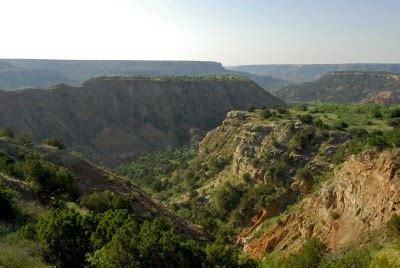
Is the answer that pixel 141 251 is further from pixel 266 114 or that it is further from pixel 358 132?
pixel 266 114

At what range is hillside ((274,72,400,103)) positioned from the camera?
140250 millimetres

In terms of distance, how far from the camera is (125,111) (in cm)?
9544

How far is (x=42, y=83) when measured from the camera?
518 feet

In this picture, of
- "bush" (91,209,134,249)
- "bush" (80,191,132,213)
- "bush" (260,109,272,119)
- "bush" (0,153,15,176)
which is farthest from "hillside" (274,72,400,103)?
"bush" (91,209,134,249)

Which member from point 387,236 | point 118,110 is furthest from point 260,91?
point 387,236

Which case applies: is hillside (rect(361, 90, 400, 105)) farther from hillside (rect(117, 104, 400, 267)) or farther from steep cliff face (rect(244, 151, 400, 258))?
steep cliff face (rect(244, 151, 400, 258))

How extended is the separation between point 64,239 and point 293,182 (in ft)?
74.8

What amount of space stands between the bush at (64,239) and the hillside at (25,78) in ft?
447

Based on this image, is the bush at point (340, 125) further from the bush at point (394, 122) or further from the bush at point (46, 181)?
the bush at point (46, 181)

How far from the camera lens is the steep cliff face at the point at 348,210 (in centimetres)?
2181

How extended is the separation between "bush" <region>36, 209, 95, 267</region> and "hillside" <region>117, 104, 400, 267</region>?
28.2 feet

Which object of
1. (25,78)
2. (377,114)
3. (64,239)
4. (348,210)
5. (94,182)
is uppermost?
(64,239)

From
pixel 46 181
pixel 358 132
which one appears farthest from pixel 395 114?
pixel 46 181

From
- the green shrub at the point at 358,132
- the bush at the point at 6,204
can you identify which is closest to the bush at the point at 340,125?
the green shrub at the point at 358,132
